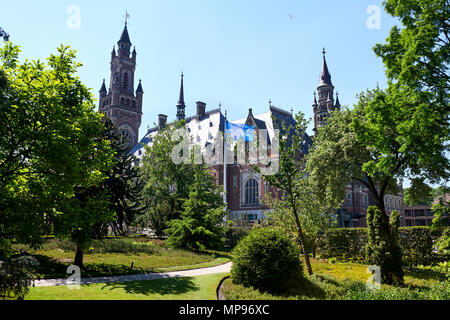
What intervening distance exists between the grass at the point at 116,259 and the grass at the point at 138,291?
8.80ft

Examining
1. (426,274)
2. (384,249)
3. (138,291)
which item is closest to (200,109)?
(426,274)

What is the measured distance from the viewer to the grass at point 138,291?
1007cm

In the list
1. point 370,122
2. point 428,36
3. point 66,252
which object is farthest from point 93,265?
point 428,36

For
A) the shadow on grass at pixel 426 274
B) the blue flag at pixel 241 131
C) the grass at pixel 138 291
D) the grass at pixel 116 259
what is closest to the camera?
the grass at pixel 138 291

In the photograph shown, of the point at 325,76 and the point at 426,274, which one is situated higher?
the point at 325,76

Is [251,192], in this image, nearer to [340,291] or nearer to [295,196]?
[295,196]

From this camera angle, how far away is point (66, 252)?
1958cm

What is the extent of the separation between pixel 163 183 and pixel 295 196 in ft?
74.5

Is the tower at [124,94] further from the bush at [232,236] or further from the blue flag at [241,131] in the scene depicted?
the bush at [232,236]

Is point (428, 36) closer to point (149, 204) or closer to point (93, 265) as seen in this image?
point (93, 265)

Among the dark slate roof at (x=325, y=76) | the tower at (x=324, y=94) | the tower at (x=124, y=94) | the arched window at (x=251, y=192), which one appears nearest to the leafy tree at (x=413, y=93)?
the arched window at (x=251, y=192)

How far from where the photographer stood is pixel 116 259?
61.4ft

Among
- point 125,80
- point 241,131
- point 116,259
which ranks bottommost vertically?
point 116,259
